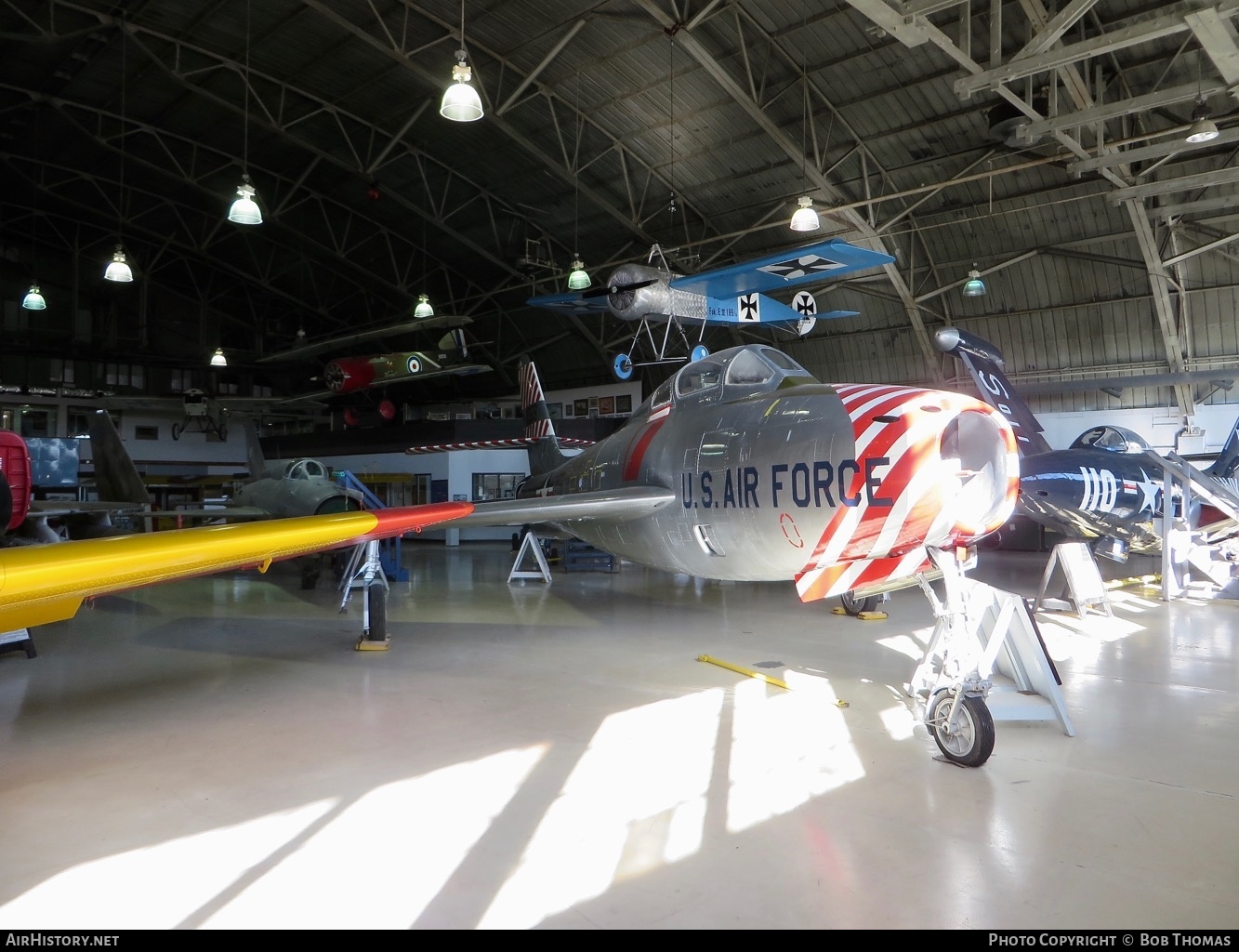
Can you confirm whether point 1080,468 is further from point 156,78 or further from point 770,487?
point 156,78

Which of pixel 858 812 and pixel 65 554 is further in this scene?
pixel 858 812

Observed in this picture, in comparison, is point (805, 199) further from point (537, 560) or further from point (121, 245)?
point (121, 245)

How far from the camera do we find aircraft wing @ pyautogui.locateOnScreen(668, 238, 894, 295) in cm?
1268

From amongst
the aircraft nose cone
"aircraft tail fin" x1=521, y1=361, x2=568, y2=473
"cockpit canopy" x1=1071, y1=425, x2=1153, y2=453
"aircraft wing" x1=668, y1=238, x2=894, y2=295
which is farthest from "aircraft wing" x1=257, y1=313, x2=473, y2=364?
"cockpit canopy" x1=1071, y1=425, x2=1153, y2=453

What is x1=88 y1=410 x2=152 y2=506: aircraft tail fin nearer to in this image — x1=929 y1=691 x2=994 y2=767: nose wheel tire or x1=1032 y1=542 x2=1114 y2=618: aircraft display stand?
x1=929 y1=691 x2=994 y2=767: nose wheel tire

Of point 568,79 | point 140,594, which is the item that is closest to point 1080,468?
point 568,79

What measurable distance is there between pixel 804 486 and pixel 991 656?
164 centimetres

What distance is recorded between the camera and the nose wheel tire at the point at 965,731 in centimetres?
445

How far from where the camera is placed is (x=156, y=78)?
18.3m

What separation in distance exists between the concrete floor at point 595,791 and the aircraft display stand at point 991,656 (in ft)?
0.70

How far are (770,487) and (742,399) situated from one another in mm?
1120

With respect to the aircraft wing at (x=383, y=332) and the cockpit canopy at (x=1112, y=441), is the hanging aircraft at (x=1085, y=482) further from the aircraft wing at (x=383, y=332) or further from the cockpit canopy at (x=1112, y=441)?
the aircraft wing at (x=383, y=332)

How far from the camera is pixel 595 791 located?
4133mm

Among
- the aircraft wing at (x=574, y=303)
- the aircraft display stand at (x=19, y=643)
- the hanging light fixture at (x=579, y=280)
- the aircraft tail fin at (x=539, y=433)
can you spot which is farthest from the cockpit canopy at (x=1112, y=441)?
the aircraft display stand at (x=19, y=643)
